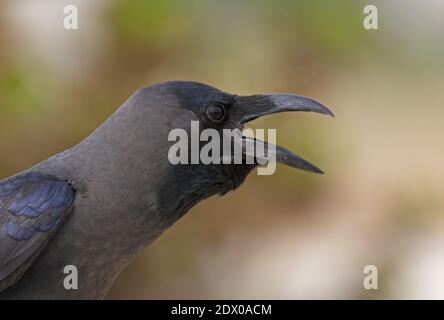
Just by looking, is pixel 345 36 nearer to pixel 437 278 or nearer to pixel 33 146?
pixel 437 278

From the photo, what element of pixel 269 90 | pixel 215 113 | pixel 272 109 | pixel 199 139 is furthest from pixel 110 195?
pixel 269 90

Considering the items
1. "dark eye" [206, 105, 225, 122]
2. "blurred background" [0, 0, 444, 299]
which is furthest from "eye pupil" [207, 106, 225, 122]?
"blurred background" [0, 0, 444, 299]

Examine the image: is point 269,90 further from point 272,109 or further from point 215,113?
point 215,113

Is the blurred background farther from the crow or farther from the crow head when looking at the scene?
the crow

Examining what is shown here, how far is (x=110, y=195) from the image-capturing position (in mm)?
3957

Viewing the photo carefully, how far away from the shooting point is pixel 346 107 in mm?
7559

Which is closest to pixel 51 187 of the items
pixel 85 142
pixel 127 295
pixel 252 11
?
pixel 85 142

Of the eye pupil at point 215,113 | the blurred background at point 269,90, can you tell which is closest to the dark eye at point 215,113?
the eye pupil at point 215,113

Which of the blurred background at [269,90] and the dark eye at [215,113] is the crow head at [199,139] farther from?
the blurred background at [269,90]

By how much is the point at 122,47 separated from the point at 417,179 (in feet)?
9.35

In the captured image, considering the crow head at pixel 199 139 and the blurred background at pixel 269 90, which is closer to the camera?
the crow head at pixel 199 139

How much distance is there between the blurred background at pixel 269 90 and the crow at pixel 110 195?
3307mm

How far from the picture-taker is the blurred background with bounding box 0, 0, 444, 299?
740 cm

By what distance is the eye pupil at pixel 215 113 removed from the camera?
161 inches
